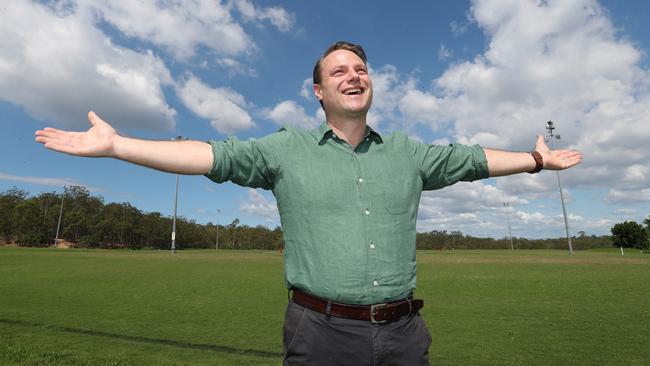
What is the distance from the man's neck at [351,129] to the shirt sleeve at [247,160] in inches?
14.2

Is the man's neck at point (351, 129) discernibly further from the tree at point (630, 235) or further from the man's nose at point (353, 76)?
the tree at point (630, 235)

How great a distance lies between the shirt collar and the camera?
2.67 metres

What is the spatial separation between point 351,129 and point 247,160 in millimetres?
702

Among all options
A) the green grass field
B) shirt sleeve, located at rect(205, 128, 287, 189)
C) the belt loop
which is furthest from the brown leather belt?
the green grass field

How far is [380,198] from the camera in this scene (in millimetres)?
2521

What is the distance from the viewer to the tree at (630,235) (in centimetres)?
8481

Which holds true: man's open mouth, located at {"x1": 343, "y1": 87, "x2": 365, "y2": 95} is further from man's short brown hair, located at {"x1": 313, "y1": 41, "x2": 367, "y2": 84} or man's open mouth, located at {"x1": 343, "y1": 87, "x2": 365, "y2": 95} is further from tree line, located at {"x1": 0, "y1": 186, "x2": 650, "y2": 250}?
tree line, located at {"x1": 0, "y1": 186, "x2": 650, "y2": 250}

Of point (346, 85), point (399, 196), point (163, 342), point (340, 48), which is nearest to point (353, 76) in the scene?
Result: point (346, 85)

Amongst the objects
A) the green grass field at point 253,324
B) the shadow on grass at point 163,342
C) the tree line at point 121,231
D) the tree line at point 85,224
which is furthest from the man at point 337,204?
the tree line at point 85,224

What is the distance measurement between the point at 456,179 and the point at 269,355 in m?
5.90

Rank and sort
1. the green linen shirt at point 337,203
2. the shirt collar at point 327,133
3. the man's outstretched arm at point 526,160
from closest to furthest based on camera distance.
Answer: the green linen shirt at point 337,203
the shirt collar at point 327,133
the man's outstretched arm at point 526,160

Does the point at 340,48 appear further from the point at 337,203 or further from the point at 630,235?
the point at 630,235

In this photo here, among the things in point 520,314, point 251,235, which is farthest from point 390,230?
point 251,235

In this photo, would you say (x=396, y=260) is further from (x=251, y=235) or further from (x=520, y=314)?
(x=251, y=235)
